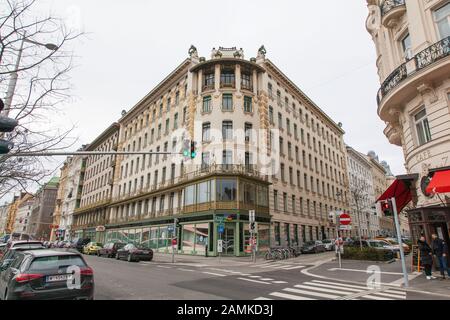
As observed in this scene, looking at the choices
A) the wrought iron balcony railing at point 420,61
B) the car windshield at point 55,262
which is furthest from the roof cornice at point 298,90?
the car windshield at point 55,262

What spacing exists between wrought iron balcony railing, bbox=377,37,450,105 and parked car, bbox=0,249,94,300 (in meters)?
15.6

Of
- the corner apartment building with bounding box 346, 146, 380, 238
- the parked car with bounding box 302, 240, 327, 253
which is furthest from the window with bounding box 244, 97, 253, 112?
the corner apartment building with bounding box 346, 146, 380, 238

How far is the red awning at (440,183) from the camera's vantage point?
10.9 metres

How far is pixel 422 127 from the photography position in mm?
14141

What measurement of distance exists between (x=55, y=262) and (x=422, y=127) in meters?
16.5

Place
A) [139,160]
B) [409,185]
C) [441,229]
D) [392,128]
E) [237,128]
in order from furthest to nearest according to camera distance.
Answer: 1. [139,160]
2. [237,128]
3. [392,128]
4. [409,185]
5. [441,229]

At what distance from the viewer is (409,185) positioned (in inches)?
573

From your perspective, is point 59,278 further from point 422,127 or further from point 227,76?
point 227,76

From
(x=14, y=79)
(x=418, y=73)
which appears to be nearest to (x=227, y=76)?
(x=418, y=73)

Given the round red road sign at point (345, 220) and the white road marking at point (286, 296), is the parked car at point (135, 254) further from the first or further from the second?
the white road marking at point (286, 296)

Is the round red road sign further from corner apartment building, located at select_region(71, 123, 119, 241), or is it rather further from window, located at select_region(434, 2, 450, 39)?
corner apartment building, located at select_region(71, 123, 119, 241)

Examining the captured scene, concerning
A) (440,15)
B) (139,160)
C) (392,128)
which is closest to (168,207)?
(139,160)
